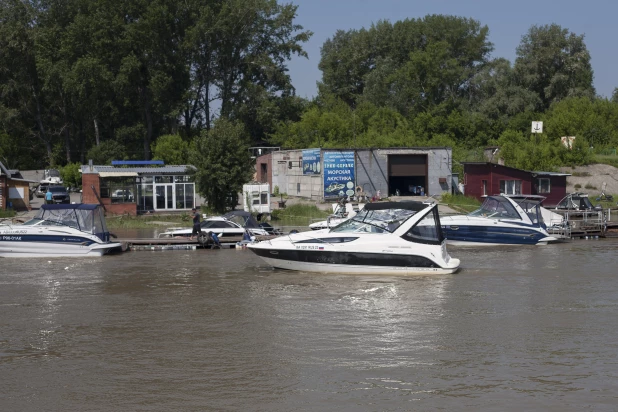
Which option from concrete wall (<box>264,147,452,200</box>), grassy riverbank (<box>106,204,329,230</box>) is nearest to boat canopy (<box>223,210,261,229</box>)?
grassy riverbank (<box>106,204,329,230</box>)

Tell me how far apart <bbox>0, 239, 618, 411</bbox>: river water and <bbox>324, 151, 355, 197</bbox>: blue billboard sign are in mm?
26522

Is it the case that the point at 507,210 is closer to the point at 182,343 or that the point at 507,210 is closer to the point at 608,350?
the point at 608,350

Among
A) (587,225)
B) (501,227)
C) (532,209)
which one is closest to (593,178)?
(587,225)

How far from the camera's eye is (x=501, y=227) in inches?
1310

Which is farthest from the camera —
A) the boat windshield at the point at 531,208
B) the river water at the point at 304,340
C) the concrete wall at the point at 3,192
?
the concrete wall at the point at 3,192

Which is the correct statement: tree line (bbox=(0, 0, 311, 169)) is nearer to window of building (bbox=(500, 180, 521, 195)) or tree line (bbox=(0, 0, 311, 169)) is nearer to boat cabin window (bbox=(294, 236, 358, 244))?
window of building (bbox=(500, 180, 521, 195))

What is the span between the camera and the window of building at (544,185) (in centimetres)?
5419

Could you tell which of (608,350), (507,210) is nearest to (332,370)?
(608,350)

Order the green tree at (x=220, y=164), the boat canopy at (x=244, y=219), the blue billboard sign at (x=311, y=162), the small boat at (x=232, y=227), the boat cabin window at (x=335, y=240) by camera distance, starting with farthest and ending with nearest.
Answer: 1. the blue billboard sign at (x=311, y=162)
2. the green tree at (x=220, y=164)
3. the boat canopy at (x=244, y=219)
4. the small boat at (x=232, y=227)
5. the boat cabin window at (x=335, y=240)

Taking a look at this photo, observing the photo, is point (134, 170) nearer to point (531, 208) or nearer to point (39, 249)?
point (39, 249)

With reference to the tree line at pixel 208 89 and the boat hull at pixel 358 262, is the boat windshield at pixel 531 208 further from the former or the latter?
the tree line at pixel 208 89

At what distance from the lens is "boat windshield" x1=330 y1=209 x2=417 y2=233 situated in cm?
2448

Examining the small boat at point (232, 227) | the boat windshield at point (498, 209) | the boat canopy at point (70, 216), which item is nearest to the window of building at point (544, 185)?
the boat windshield at point (498, 209)

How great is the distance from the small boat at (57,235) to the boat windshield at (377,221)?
30.8 ft
